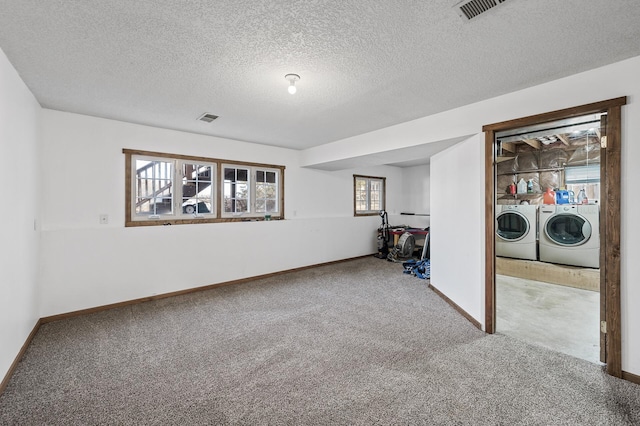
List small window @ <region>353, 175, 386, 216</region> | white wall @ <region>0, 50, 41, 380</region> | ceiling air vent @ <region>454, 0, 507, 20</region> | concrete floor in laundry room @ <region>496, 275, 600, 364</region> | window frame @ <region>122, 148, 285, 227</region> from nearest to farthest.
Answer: ceiling air vent @ <region>454, 0, 507, 20</region>
white wall @ <region>0, 50, 41, 380</region>
concrete floor in laundry room @ <region>496, 275, 600, 364</region>
window frame @ <region>122, 148, 285, 227</region>
small window @ <region>353, 175, 386, 216</region>

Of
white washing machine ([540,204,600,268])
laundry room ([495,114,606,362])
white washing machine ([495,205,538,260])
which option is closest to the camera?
laundry room ([495,114,606,362])

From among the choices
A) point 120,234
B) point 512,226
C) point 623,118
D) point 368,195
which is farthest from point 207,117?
point 512,226

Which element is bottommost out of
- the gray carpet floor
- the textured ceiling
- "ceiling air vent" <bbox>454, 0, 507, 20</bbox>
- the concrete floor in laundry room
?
the gray carpet floor

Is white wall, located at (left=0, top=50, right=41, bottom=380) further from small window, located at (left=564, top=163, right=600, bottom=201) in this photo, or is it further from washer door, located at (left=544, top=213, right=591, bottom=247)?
small window, located at (left=564, top=163, right=600, bottom=201)

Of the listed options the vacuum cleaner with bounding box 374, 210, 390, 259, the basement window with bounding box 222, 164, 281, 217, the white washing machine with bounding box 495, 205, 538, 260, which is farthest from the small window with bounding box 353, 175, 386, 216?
the white washing machine with bounding box 495, 205, 538, 260

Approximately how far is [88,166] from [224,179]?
1774 millimetres

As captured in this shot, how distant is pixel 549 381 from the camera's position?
6.96ft

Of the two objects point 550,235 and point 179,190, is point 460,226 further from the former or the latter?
point 179,190

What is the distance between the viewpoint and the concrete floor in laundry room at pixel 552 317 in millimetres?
2698

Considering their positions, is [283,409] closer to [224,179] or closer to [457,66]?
[457,66]

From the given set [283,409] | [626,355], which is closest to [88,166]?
[283,409]

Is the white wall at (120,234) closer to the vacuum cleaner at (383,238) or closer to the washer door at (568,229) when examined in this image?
the vacuum cleaner at (383,238)

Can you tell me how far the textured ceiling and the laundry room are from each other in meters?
0.98

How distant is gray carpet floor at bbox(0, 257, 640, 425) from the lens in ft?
5.89
